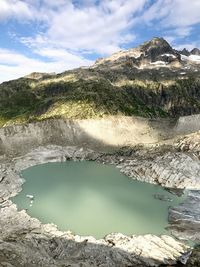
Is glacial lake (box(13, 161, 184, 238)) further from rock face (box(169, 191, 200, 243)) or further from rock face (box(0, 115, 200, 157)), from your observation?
rock face (box(0, 115, 200, 157))

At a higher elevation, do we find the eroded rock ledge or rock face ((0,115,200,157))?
rock face ((0,115,200,157))

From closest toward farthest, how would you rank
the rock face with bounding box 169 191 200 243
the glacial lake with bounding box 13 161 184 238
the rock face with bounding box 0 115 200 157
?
the rock face with bounding box 169 191 200 243
the glacial lake with bounding box 13 161 184 238
the rock face with bounding box 0 115 200 157

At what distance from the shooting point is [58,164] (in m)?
132

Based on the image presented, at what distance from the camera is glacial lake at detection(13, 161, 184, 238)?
239 feet

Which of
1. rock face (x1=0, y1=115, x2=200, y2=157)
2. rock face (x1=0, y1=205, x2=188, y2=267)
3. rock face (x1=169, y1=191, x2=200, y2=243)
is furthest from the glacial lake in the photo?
rock face (x1=0, y1=115, x2=200, y2=157)

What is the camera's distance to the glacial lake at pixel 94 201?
7294 cm

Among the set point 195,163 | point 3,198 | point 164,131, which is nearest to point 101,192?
point 3,198

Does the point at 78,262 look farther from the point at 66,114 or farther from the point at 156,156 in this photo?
the point at 66,114

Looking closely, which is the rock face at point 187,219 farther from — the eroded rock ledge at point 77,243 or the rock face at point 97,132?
the rock face at point 97,132

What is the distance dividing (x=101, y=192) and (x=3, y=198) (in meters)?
23.4

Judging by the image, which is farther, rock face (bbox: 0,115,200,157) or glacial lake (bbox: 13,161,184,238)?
rock face (bbox: 0,115,200,157)

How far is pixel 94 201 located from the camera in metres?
88.6

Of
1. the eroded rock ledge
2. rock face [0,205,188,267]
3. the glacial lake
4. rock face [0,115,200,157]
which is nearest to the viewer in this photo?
rock face [0,205,188,267]

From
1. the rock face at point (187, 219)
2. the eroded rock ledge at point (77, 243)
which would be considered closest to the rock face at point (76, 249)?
the eroded rock ledge at point (77, 243)
